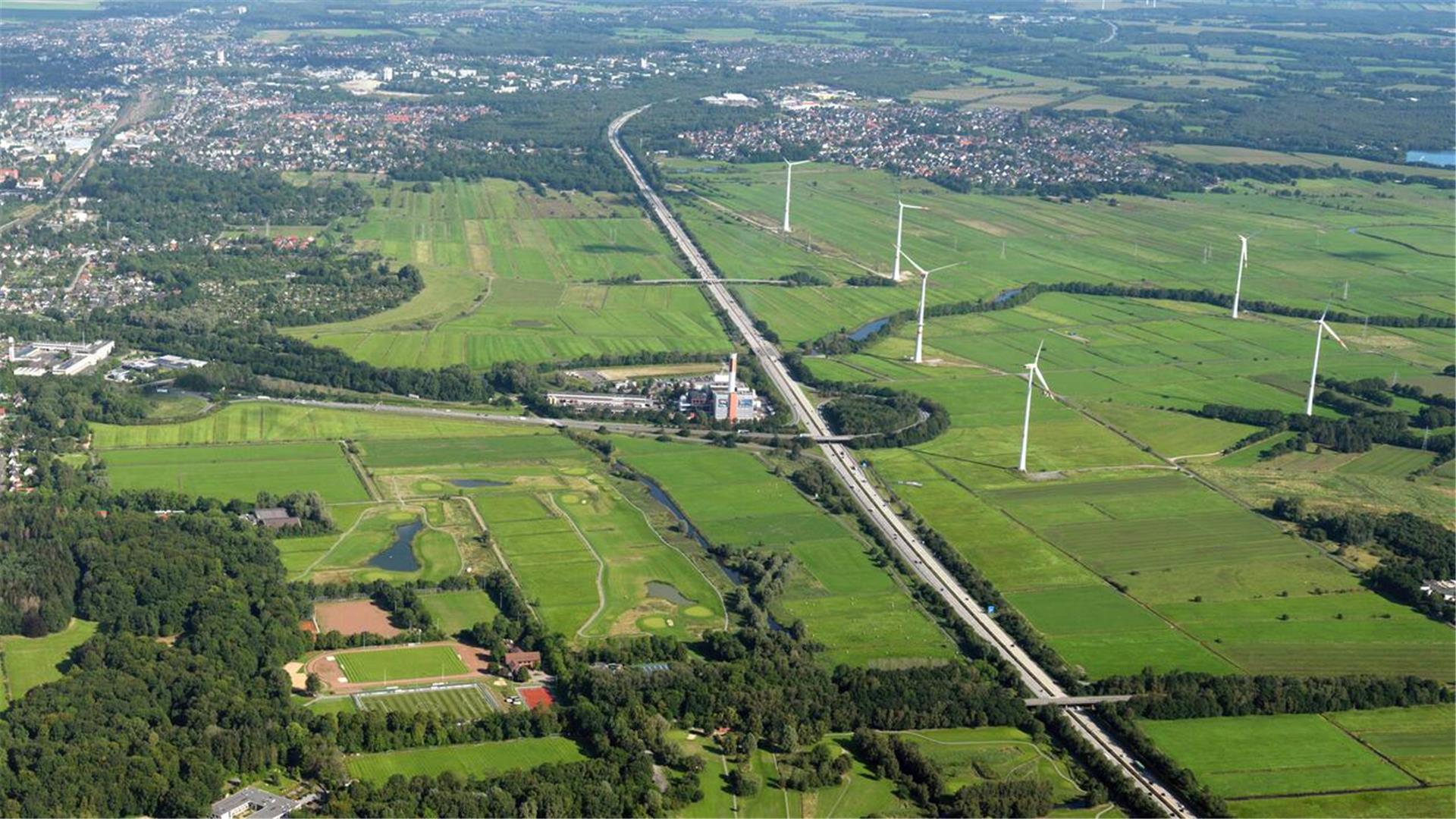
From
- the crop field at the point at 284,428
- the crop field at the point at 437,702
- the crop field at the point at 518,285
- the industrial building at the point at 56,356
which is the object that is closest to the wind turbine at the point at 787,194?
the crop field at the point at 518,285

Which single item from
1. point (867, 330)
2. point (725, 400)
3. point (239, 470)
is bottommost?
point (867, 330)

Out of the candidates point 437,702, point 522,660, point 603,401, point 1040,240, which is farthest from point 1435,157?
point 437,702

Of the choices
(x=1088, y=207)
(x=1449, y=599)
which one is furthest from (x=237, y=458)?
(x=1088, y=207)

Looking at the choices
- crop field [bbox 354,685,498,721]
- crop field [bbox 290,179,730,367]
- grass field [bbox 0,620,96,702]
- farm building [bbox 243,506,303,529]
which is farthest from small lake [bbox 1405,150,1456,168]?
grass field [bbox 0,620,96,702]

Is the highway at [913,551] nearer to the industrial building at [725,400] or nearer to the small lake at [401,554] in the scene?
the industrial building at [725,400]

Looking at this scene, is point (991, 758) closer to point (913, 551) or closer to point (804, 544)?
point (913, 551)

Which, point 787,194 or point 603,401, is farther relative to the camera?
point 787,194
